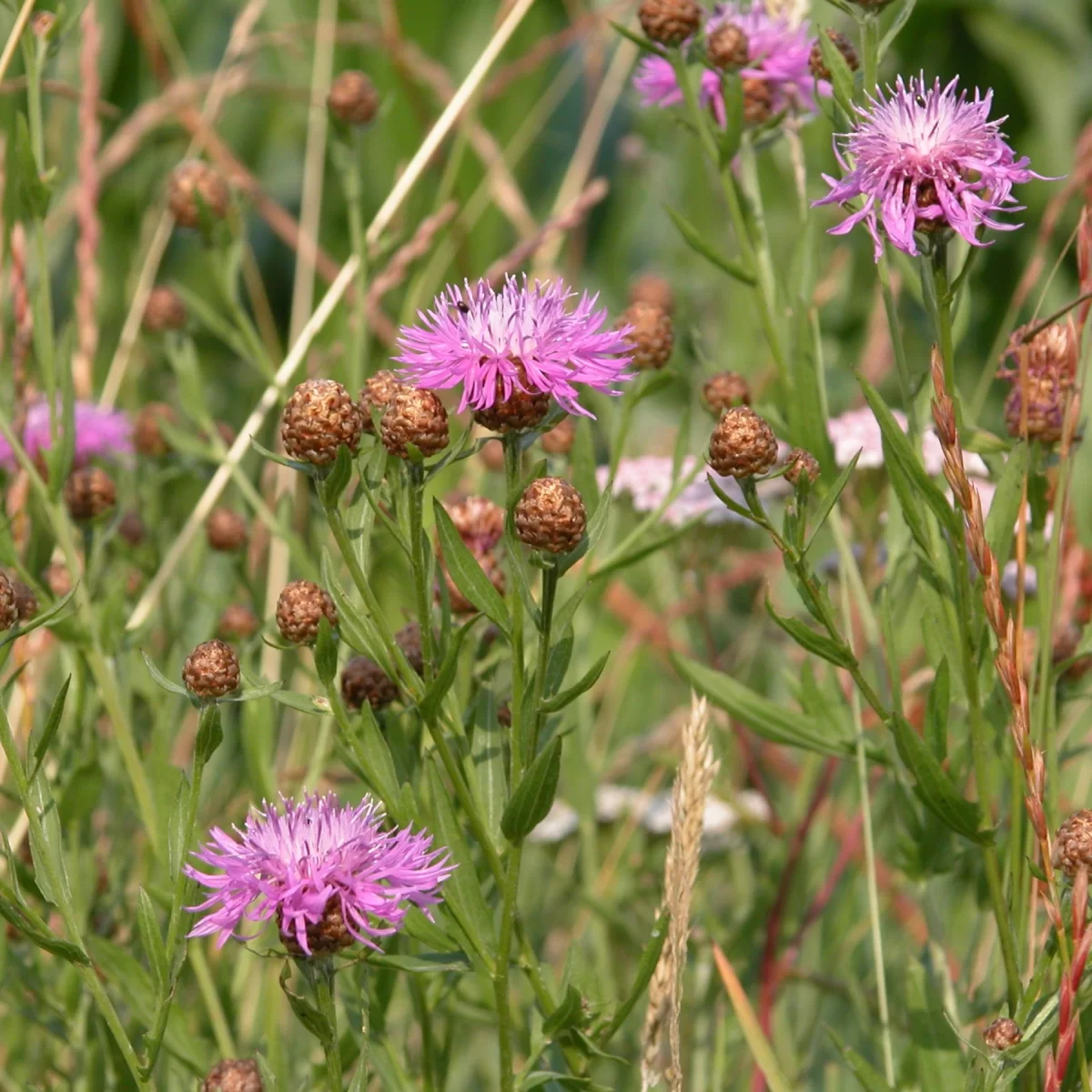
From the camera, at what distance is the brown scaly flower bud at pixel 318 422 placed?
3.39 feet

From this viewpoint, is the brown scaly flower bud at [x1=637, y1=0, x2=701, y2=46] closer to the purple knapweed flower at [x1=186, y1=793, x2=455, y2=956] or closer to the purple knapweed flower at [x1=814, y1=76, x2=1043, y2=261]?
the purple knapweed flower at [x1=814, y1=76, x2=1043, y2=261]

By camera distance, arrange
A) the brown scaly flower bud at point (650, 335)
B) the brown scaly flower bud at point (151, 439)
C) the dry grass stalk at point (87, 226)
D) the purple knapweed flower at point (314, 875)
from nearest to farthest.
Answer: the purple knapweed flower at point (314, 875), the brown scaly flower bud at point (650, 335), the brown scaly flower bud at point (151, 439), the dry grass stalk at point (87, 226)

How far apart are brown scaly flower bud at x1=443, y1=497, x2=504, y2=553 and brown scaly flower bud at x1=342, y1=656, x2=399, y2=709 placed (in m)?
0.19

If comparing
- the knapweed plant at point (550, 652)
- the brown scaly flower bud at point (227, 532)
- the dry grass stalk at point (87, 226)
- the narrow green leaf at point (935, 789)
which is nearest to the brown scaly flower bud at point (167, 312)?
the knapweed plant at point (550, 652)

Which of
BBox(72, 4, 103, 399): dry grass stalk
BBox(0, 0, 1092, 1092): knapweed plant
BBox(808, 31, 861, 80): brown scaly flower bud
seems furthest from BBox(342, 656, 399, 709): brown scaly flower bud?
BBox(72, 4, 103, 399): dry grass stalk

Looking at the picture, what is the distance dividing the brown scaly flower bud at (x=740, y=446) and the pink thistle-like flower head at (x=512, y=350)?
8 centimetres

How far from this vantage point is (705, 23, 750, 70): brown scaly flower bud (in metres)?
1.42

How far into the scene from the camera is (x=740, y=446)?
3.54ft

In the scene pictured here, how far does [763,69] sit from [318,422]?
761 mm

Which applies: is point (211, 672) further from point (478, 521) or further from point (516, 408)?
point (478, 521)

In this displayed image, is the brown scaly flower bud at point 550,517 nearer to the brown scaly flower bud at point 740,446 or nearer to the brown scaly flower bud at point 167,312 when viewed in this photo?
the brown scaly flower bud at point 740,446

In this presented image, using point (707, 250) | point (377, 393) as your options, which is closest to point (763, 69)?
point (707, 250)

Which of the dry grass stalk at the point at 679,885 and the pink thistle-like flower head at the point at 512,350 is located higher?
the pink thistle-like flower head at the point at 512,350

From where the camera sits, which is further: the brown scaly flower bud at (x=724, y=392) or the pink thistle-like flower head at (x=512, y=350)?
the brown scaly flower bud at (x=724, y=392)
